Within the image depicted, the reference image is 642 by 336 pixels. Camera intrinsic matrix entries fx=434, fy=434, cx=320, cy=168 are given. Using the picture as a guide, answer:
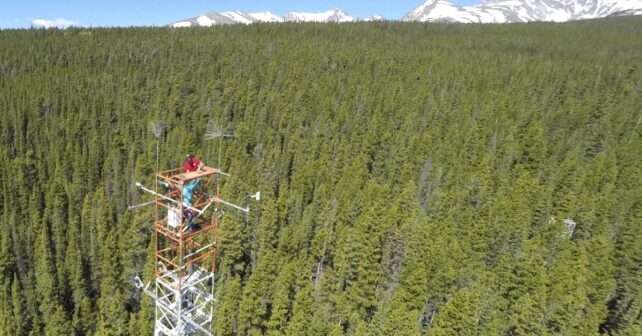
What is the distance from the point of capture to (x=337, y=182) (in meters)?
79.7

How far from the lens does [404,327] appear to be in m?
36.2

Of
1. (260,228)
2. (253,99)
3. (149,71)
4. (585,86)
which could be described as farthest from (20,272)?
(585,86)

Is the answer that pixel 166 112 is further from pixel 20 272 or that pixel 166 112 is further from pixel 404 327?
pixel 404 327

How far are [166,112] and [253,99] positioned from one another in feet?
74.9

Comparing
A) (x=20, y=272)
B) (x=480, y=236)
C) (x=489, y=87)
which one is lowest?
(x=20, y=272)

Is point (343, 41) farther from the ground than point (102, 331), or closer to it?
farther from the ground

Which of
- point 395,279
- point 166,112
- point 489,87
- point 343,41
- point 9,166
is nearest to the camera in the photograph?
point 395,279

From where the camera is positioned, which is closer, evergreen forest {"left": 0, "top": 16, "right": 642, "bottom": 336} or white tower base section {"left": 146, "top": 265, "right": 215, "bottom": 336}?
white tower base section {"left": 146, "top": 265, "right": 215, "bottom": 336}

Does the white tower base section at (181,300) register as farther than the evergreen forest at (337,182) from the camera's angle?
No

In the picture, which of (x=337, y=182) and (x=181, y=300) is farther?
(x=337, y=182)

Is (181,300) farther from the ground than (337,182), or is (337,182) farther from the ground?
(181,300)

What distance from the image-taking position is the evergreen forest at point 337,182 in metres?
44.4

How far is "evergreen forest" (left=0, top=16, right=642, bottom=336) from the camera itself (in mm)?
44375

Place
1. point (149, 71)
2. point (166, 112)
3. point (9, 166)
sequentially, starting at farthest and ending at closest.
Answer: point (149, 71) < point (166, 112) < point (9, 166)
